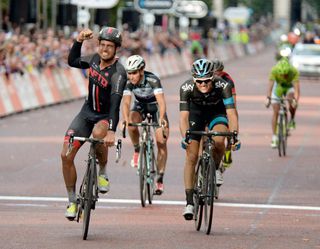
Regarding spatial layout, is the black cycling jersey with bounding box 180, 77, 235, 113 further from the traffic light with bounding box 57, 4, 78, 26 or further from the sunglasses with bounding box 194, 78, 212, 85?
the traffic light with bounding box 57, 4, 78, 26

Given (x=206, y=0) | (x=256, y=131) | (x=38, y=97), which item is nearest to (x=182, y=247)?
(x=256, y=131)

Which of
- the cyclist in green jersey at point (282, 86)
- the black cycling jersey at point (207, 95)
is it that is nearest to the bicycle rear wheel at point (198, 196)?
the black cycling jersey at point (207, 95)

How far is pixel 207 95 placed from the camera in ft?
46.4

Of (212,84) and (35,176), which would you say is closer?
(212,84)

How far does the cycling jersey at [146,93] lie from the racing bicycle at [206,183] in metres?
2.75

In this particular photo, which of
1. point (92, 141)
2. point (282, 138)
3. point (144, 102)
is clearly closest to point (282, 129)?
point (282, 138)

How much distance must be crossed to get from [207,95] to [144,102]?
10.3 ft

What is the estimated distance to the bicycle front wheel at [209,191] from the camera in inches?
530

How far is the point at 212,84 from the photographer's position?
14.0m

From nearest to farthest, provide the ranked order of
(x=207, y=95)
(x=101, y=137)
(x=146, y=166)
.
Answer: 1. (x=101, y=137)
2. (x=207, y=95)
3. (x=146, y=166)

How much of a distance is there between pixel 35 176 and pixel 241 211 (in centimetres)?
448

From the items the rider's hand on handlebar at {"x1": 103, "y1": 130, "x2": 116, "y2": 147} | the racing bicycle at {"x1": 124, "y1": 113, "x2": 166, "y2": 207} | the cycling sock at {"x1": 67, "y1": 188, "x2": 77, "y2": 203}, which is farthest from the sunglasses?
the racing bicycle at {"x1": 124, "y1": 113, "x2": 166, "y2": 207}

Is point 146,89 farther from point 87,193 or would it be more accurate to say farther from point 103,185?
point 87,193

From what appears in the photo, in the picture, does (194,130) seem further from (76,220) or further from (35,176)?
(35,176)
